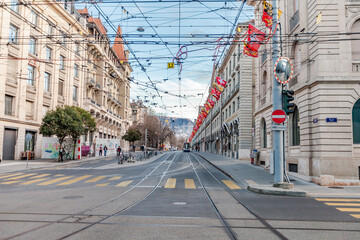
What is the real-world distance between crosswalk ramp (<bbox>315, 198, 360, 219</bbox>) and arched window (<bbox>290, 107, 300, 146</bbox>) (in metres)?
7.73

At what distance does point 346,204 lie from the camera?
10320 millimetres

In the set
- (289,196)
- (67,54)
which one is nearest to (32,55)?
(67,54)

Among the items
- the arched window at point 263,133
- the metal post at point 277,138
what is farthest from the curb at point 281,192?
the arched window at point 263,133

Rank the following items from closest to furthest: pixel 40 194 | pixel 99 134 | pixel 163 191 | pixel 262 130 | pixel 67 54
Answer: pixel 40 194, pixel 163 191, pixel 262 130, pixel 67 54, pixel 99 134

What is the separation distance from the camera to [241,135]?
116 feet

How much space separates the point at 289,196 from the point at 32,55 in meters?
33.4

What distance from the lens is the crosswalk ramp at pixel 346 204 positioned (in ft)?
29.4

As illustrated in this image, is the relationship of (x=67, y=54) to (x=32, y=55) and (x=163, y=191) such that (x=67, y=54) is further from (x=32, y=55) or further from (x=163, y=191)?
(x=163, y=191)

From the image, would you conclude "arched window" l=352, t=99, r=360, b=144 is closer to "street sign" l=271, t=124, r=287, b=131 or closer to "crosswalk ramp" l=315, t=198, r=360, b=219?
"street sign" l=271, t=124, r=287, b=131

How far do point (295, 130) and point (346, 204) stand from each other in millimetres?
9575

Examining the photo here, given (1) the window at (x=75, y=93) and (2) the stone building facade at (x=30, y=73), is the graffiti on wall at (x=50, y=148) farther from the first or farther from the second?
(1) the window at (x=75, y=93)

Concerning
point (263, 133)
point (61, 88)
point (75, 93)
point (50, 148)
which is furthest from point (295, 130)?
point (75, 93)

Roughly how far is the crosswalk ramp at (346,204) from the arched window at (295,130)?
25.4 feet

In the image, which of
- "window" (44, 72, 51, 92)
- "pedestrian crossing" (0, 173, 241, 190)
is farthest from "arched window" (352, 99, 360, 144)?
"window" (44, 72, 51, 92)
